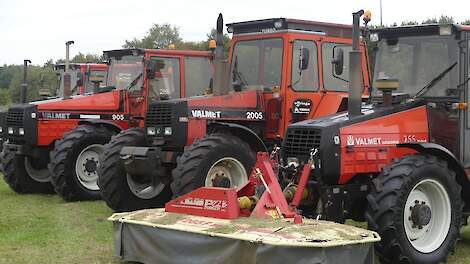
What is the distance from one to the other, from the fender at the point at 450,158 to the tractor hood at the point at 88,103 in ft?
21.2

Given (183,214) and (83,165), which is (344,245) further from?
(83,165)

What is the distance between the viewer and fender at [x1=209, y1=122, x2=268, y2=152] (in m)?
8.85

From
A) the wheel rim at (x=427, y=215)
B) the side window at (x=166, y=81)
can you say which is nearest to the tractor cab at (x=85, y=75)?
the side window at (x=166, y=81)

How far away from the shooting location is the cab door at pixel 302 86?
9.13m

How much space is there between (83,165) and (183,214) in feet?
17.6

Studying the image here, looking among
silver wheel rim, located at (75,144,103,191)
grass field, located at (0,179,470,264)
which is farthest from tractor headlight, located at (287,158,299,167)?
silver wheel rim, located at (75,144,103,191)

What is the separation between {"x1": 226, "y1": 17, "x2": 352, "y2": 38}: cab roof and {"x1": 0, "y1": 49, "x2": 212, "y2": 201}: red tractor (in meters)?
1.86

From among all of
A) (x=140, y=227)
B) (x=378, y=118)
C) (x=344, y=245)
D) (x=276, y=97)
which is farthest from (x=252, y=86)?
(x=344, y=245)

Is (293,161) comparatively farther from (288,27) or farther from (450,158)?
(288,27)

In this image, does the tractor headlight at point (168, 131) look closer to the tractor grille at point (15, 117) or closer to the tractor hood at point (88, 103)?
the tractor hood at point (88, 103)

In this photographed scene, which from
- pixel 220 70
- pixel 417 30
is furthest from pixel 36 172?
pixel 417 30

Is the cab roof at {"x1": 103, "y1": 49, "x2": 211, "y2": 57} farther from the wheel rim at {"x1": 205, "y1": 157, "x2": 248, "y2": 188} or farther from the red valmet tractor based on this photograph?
the red valmet tractor

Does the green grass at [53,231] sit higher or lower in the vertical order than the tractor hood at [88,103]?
lower

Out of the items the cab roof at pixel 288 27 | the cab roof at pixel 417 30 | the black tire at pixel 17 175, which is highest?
the cab roof at pixel 288 27
